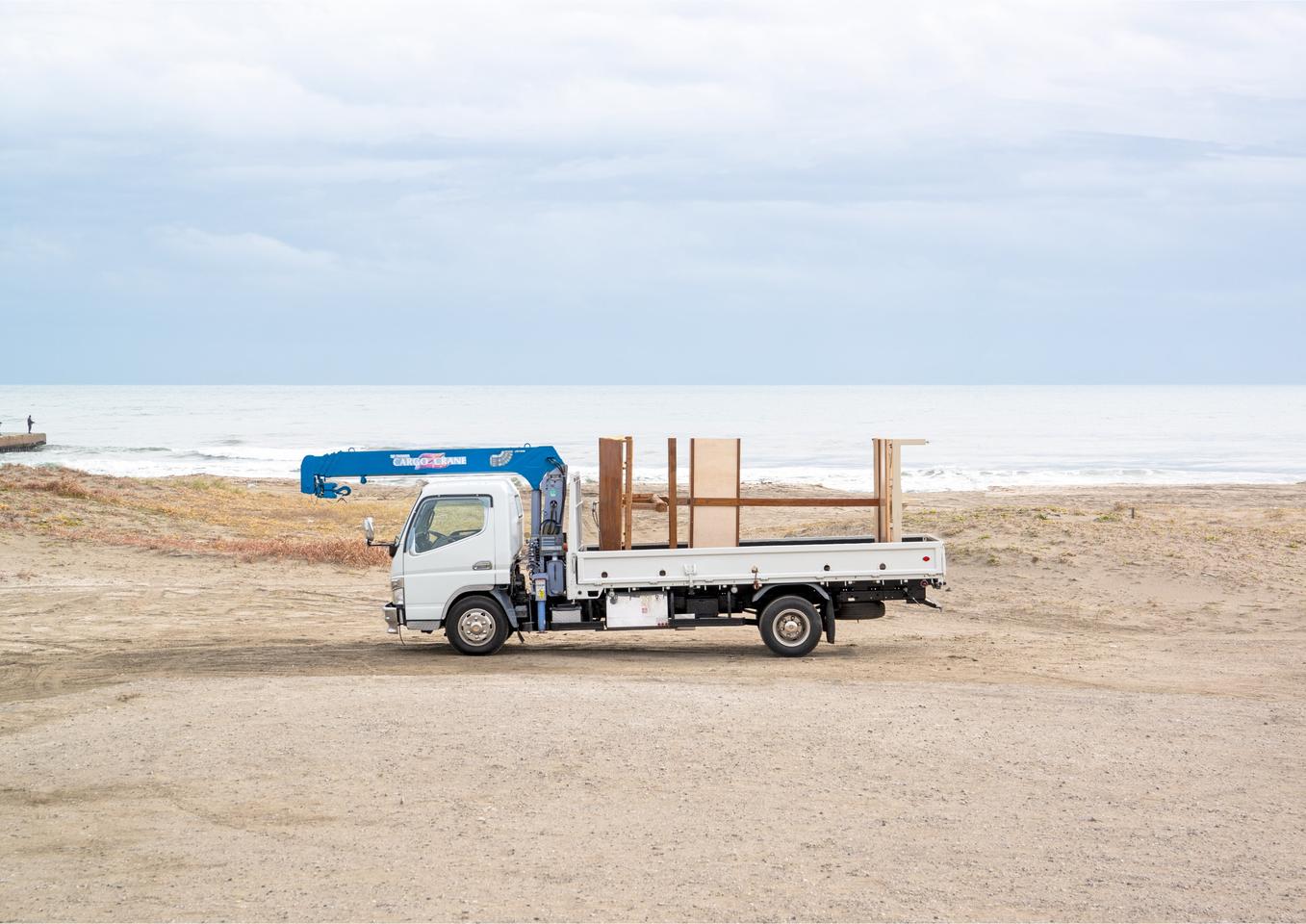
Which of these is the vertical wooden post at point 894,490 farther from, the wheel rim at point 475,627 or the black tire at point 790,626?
the wheel rim at point 475,627

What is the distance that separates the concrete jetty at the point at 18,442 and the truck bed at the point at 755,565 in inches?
2718

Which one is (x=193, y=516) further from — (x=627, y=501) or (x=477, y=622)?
(x=627, y=501)

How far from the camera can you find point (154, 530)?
32125 millimetres

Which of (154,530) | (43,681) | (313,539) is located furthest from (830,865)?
(154,530)

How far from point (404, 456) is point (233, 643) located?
4.27 metres

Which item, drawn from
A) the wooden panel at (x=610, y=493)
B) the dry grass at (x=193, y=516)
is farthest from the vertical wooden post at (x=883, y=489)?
the dry grass at (x=193, y=516)

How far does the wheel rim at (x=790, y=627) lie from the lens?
645 inches

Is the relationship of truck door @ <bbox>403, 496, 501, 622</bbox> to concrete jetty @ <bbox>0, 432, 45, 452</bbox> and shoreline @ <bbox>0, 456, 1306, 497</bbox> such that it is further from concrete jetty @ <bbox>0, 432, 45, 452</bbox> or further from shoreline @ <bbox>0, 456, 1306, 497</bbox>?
concrete jetty @ <bbox>0, 432, 45, 452</bbox>

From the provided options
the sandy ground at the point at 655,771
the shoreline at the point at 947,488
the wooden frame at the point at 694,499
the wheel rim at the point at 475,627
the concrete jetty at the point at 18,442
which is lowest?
the sandy ground at the point at 655,771

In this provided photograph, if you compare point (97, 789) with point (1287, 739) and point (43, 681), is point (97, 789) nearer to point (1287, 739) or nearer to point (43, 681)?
point (43, 681)

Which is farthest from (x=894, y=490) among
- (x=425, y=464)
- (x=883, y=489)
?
(x=425, y=464)

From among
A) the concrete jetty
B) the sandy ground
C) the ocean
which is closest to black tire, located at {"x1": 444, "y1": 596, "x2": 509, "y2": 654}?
the sandy ground

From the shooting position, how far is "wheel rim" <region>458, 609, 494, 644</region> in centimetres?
1662

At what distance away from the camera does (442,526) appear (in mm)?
16438
